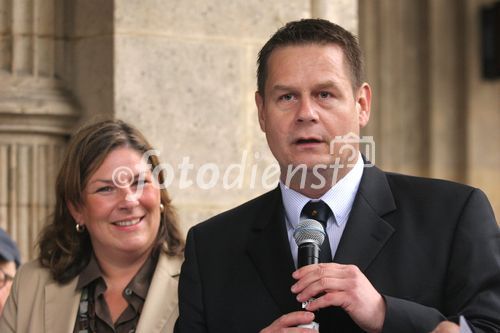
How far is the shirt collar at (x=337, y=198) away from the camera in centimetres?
355

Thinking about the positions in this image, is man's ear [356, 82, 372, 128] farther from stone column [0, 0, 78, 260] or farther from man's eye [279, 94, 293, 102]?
stone column [0, 0, 78, 260]

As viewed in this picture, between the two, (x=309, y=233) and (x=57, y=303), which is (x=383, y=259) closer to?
(x=309, y=233)

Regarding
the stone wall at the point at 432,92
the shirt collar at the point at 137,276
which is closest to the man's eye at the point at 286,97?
the shirt collar at the point at 137,276

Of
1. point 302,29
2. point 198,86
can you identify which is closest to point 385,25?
point 198,86

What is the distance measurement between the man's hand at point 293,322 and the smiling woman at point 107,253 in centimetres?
144

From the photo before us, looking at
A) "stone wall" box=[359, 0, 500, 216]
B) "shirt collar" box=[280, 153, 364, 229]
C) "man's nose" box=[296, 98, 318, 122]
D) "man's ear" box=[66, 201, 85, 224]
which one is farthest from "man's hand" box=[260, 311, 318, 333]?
"stone wall" box=[359, 0, 500, 216]

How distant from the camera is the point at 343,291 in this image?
3123 mm

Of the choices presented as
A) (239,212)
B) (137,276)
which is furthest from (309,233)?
(137,276)

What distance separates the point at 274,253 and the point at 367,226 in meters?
0.30

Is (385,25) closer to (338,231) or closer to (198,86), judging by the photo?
(198,86)

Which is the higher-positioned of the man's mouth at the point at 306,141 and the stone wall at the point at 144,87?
the stone wall at the point at 144,87

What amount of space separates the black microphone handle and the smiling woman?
1.48 metres

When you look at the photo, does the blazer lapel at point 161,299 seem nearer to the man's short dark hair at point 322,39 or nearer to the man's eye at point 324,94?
the man's short dark hair at point 322,39

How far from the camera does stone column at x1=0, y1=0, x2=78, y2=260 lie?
19.6ft
